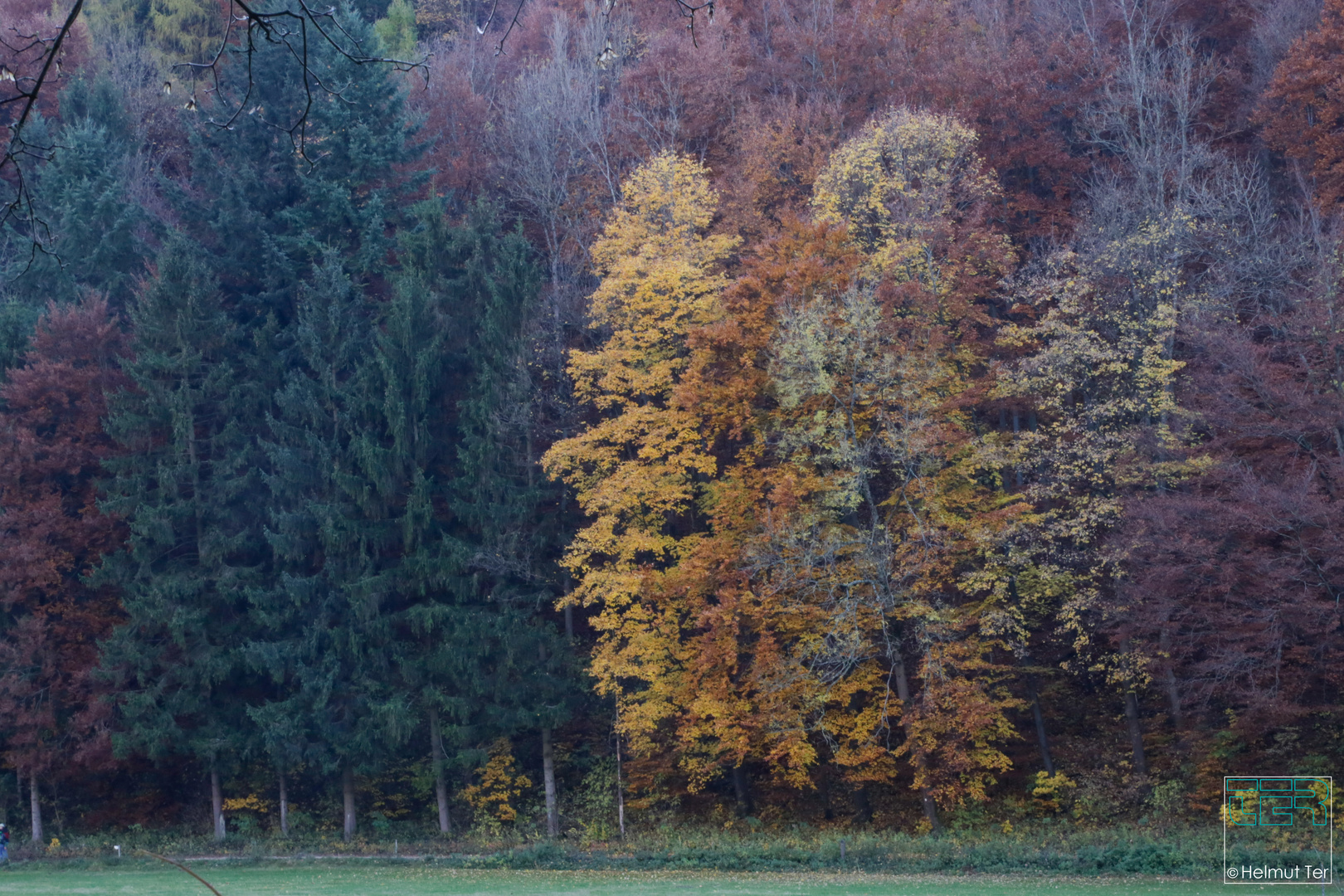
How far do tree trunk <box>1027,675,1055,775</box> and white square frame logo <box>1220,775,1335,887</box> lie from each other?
167 inches

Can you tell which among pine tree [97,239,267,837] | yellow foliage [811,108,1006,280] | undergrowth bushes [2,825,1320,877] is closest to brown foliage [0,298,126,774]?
pine tree [97,239,267,837]

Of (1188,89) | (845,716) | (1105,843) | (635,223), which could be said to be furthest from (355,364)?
(1188,89)

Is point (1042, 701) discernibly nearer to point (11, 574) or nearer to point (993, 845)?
point (993, 845)

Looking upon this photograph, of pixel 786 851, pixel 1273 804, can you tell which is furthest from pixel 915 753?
pixel 1273 804

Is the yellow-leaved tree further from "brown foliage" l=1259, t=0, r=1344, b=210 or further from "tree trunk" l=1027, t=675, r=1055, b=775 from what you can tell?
"brown foliage" l=1259, t=0, r=1344, b=210

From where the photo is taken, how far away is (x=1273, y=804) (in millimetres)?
21969

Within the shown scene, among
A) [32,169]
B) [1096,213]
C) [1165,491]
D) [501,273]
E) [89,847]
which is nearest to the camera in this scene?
[1165,491]

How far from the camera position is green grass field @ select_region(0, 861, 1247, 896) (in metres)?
19.3

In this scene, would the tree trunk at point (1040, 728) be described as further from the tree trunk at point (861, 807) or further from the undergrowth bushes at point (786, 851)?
the tree trunk at point (861, 807)

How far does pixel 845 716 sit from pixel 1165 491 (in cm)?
A: 876

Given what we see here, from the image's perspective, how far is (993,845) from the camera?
2216 cm

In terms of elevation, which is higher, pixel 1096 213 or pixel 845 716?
pixel 1096 213

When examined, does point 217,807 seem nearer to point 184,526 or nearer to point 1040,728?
point 184,526

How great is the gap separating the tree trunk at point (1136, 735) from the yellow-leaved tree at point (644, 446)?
411 inches
